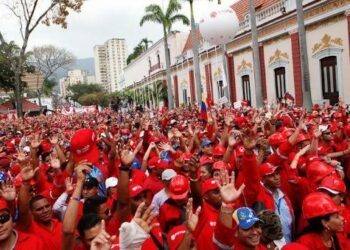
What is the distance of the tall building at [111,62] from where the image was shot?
157 meters

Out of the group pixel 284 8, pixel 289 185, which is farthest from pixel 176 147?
pixel 284 8

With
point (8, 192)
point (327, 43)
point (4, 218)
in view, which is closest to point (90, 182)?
point (8, 192)

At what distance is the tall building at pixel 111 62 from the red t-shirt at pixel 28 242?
14575 cm

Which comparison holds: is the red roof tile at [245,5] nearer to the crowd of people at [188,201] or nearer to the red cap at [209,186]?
the crowd of people at [188,201]

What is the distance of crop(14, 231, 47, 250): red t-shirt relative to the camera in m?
3.29

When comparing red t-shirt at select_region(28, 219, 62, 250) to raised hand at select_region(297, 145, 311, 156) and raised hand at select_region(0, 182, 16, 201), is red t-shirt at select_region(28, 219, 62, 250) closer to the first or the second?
raised hand at select_region(0, 182, 16, 201)

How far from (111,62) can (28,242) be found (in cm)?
15816

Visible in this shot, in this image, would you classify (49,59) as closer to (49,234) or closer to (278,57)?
(278,57)

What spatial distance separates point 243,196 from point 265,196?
206mm

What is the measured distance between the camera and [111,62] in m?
158

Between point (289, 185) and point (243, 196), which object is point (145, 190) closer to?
point (243, 196)

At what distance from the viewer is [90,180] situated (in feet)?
13.9

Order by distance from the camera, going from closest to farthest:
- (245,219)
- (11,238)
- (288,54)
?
(245,219) → (11,238) → (288,54)

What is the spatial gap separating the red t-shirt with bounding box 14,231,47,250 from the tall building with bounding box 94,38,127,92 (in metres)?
146
